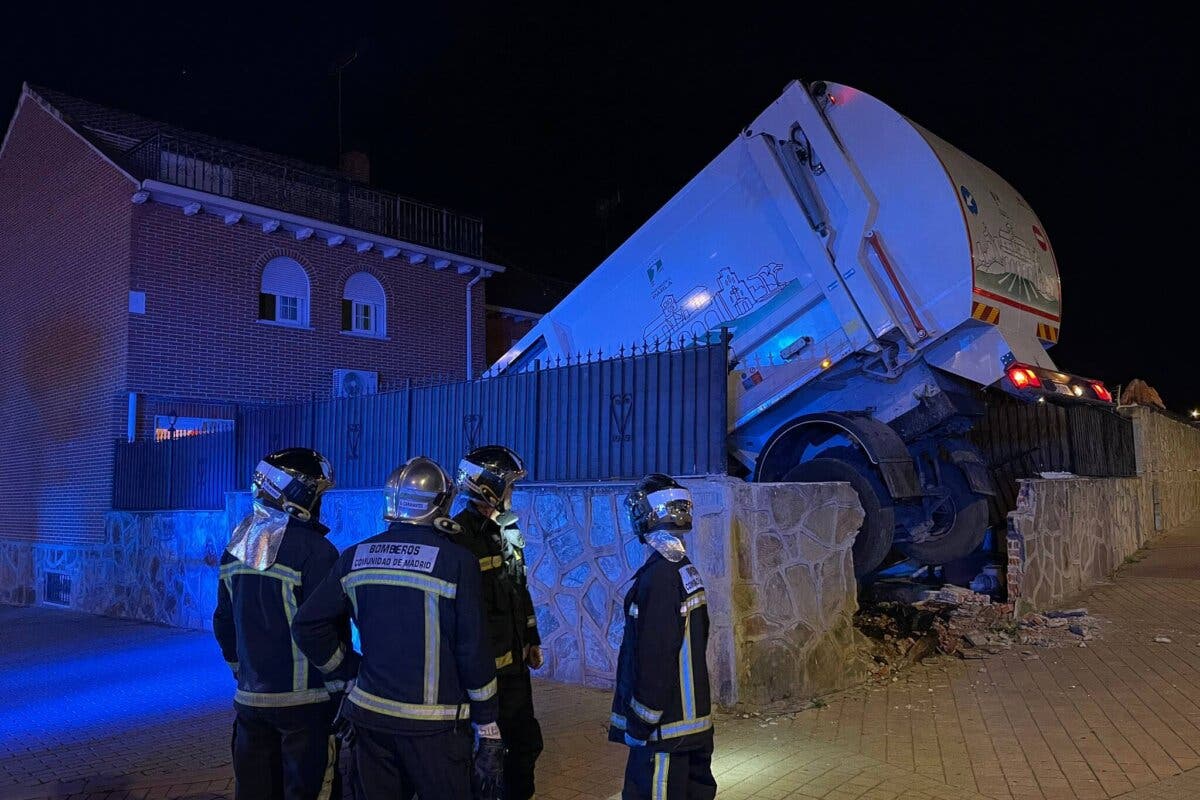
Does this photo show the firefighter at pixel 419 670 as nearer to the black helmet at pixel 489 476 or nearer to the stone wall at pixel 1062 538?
the black helmet at pixel 489 476

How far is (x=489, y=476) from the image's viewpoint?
176 inches

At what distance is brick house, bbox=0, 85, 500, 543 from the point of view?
14359 millimetres

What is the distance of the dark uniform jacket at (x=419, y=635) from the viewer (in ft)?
11.0

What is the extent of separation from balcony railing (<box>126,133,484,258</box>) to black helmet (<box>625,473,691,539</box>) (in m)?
13.1

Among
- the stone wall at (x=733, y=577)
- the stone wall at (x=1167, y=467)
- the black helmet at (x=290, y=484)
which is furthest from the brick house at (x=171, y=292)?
the stone wall at (x=1167, y=467)

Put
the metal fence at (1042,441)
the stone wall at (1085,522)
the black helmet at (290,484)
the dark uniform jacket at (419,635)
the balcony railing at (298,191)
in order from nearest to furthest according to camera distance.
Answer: the dark uniform jacket at (419,635)
the black helmet at (290,484)
the stone wall at (1085,522)
the metal fence at (1042,441)
the balcony railing at (298,191)

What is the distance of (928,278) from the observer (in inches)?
279

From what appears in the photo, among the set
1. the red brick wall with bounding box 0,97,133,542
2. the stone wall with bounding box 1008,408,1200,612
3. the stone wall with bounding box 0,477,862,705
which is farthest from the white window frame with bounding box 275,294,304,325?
the stone wall with bounding box 1008,408,1200,612

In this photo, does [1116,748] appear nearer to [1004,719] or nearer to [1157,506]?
[1004,719]

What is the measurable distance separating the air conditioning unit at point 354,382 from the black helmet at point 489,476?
1242cm

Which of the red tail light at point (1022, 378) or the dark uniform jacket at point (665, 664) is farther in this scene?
the red tail light at point (1022, 378)

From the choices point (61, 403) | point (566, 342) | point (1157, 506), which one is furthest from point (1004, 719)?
point (1157, 506)

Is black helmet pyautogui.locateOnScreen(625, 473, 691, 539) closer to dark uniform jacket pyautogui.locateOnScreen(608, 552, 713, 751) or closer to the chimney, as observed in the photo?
dark uniform jacket pyautogui.locateOnScreen(608, 552, 713, 751)

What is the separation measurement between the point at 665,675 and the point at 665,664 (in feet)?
0.14
